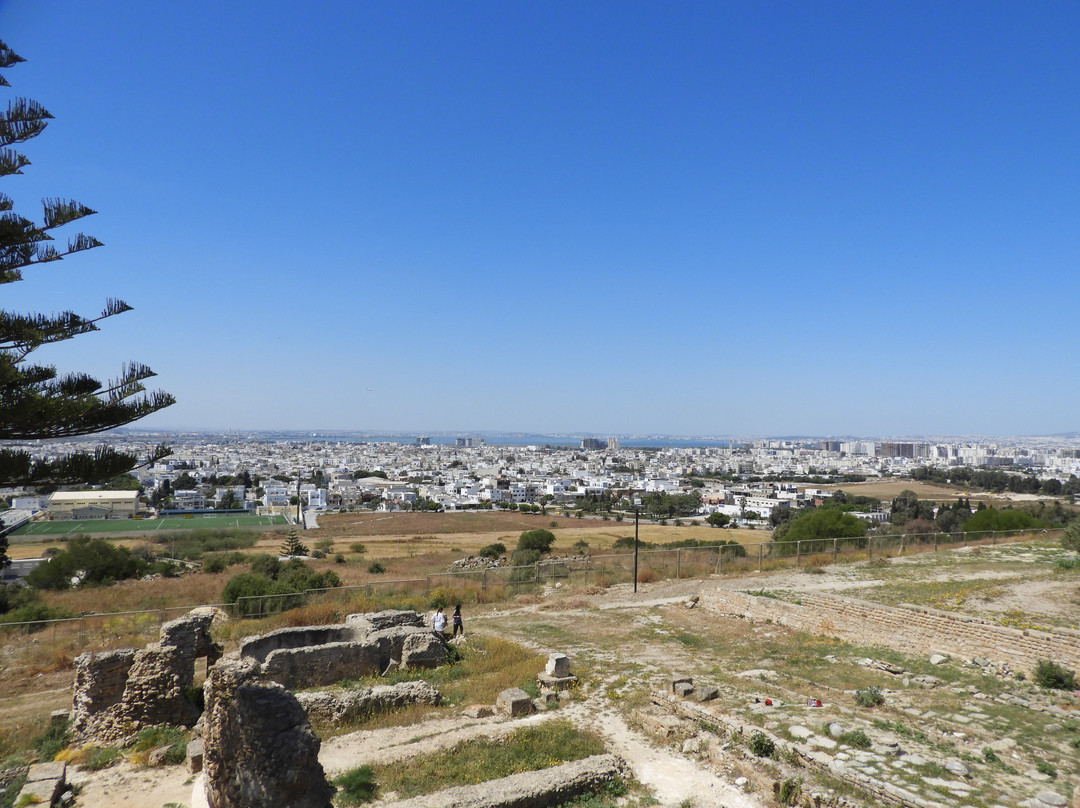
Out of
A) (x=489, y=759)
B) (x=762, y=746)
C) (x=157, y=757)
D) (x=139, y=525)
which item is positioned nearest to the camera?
(x=762, y=746)

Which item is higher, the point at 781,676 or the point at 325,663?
the point at 781,676

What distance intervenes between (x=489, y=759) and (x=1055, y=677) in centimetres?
1125

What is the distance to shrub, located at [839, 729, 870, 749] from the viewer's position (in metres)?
8.59

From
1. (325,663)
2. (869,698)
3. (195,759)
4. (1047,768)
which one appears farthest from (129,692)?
(1047,768)

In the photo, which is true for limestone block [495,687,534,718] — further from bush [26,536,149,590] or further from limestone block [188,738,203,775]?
bush [26,536,149,590]

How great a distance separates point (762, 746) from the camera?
858cm

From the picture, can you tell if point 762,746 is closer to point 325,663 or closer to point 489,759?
point 489,759

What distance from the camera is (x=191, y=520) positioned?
72.7 metres

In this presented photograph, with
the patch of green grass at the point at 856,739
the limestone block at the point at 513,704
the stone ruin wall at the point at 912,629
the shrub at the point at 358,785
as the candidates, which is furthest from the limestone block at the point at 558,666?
the stone ruin wall at the point at 912,629

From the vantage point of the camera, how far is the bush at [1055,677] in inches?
458

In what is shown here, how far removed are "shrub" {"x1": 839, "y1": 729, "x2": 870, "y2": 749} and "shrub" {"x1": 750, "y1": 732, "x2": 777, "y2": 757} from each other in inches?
44.3

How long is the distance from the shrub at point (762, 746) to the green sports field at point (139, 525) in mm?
65290

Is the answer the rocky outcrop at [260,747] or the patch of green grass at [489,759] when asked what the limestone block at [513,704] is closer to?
the patch of green grass at [489,759]

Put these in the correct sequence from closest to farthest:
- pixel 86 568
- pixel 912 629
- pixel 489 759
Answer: pixel 489 759 → pixel 912 629 → pixel 86 568
